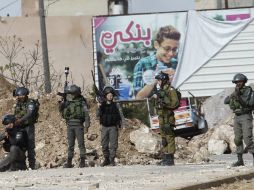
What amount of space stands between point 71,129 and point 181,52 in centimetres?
1276

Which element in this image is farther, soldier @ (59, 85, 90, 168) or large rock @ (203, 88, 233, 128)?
large rock @ (203, 88, 233, 128)

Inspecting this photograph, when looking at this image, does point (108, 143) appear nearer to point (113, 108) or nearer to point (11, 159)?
point (113, 108)

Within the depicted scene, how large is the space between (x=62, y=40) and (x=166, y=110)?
2521 cm

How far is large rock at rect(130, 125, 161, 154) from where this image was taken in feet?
65.9

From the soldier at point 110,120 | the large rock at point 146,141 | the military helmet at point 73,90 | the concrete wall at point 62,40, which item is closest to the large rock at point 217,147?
the large rock at point 146,141

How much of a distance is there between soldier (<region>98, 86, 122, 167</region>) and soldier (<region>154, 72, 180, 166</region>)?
1.35 metres

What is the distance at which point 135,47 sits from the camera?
27438 mm

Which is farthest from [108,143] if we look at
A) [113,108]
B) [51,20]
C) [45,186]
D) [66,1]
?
[66,1]

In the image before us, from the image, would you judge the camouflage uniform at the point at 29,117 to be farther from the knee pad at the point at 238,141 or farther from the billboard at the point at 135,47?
the billboard at the point at 135,47

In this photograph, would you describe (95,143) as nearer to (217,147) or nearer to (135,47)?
(217,147)

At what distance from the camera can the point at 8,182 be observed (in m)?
11.3

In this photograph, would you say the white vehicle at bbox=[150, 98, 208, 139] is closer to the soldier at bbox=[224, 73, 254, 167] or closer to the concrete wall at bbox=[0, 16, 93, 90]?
the soldier at bbox=[224, 73, 254, 167]

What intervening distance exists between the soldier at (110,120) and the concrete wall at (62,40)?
2301 centimetres

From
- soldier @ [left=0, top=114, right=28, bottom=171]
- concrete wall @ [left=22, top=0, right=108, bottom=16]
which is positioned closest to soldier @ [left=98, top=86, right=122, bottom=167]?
soldier @ [left=0, top=114, right=28, bottom=171]
